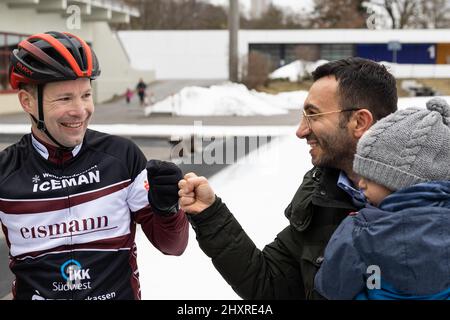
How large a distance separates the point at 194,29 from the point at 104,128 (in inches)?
1130

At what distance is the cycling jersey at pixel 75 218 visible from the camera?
186 cm

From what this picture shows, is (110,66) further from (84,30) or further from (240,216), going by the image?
(240,216)

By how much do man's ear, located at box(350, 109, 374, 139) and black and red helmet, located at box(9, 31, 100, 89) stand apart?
937 mm

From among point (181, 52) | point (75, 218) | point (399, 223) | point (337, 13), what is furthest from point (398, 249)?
point (337, 13)

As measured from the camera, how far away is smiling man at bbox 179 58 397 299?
1737 millimetres

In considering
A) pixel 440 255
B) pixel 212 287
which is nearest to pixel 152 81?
pixel 212 287

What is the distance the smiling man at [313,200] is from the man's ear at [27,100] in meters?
0.67

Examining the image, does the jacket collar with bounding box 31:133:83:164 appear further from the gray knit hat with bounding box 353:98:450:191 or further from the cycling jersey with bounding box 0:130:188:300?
the gray knit hat with bounding box 353:98:450:191

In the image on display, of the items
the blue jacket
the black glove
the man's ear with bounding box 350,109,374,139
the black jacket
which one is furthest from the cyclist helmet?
the blue jacket

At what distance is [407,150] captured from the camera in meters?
1.49

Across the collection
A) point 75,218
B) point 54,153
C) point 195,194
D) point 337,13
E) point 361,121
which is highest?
point 337,13

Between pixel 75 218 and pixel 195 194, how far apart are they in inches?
17.4

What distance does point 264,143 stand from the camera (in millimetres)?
12797

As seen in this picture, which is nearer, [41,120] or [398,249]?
[398,249]
